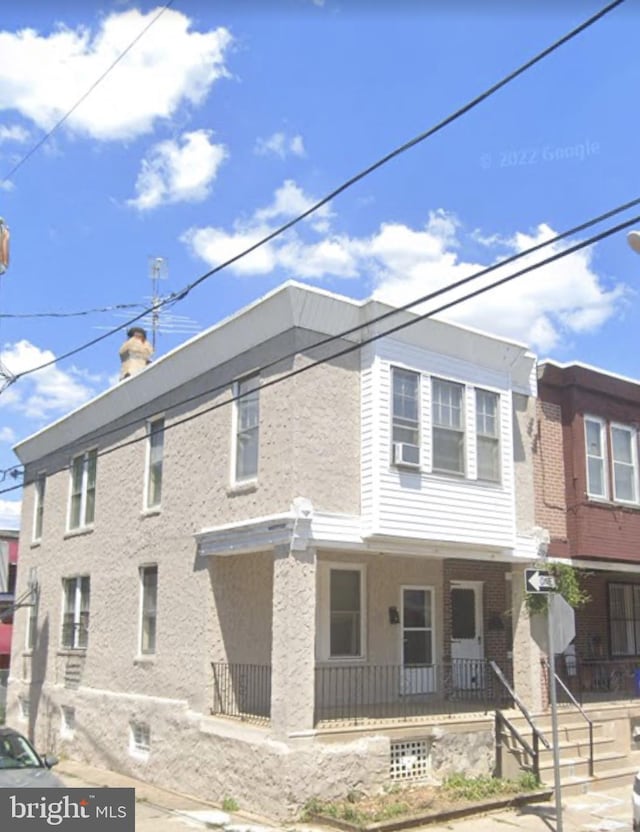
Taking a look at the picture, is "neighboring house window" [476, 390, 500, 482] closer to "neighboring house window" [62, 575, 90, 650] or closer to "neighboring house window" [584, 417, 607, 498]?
"neighboring house window" [584, 417, 607, 498]

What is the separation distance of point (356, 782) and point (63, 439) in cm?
1232

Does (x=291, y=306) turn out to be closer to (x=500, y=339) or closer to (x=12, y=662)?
(x=500, y=339)

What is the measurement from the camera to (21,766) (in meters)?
10.7

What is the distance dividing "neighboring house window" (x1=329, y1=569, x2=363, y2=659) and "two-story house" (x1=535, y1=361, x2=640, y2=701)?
3.72 metres

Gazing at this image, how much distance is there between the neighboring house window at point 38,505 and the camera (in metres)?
22.6

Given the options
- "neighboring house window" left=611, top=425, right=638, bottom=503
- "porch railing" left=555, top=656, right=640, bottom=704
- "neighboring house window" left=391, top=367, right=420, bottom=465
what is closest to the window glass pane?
"neighboring house window" left=391, top=367, right=420, bottom=465

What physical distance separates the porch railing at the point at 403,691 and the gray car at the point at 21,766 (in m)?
4.11

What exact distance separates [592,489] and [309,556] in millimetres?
7037

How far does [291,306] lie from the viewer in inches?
521

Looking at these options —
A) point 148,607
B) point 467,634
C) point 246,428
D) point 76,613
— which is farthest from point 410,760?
point 76,613

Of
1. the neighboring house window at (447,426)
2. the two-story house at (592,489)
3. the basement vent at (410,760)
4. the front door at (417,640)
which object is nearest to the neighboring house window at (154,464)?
the front door at (417,640)

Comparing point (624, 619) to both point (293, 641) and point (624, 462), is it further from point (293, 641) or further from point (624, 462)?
point (293, 641)

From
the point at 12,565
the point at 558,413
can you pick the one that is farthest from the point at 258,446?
the point at 12,565

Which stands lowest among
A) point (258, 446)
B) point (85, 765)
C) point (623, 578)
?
point (85, 765)
